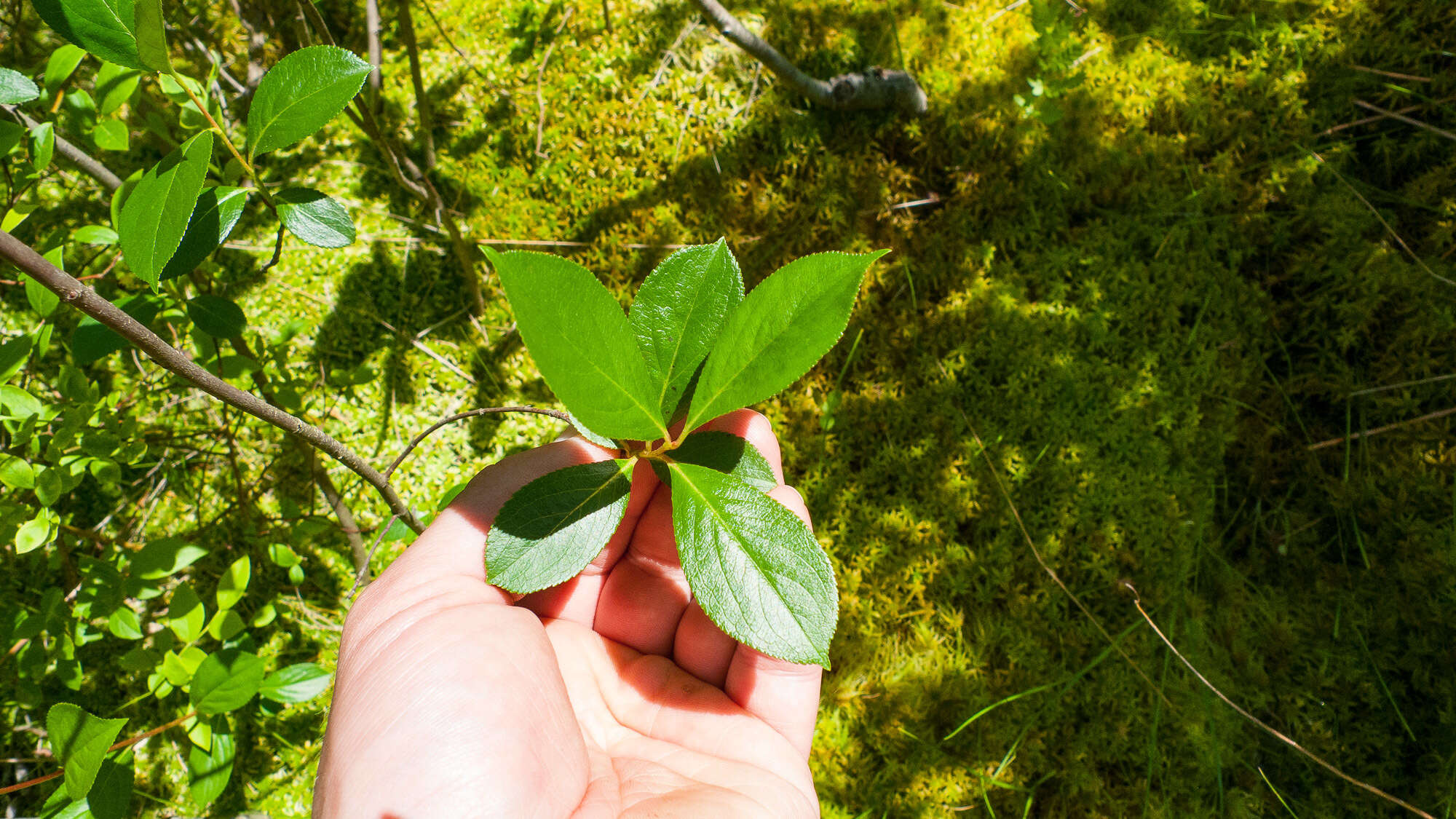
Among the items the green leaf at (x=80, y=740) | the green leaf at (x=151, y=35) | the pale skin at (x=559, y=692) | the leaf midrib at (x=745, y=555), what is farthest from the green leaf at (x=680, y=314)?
the green leaf at (x=80, y=740)

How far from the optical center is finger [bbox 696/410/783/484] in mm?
1722

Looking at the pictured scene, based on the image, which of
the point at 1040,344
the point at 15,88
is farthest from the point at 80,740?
the point at 1040,344

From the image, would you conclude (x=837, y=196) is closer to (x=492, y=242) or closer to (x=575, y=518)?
(x=492, y=242)

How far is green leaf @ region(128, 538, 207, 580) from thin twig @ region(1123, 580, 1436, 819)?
7.66ft

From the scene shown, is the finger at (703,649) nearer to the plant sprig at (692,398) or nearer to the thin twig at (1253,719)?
the plant sprig at (692,398)

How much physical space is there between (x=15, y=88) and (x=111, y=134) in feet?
1.13

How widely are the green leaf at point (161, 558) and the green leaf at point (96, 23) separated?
103cm

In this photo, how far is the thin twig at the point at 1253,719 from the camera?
2002mm

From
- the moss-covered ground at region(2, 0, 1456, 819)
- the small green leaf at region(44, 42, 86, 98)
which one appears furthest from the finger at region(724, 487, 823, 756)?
the small green leaf at region(44, 42, 86, 98)

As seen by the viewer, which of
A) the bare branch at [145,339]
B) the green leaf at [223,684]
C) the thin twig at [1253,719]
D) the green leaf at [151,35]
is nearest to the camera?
the bare branch at [145,339]

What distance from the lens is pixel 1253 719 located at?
6.63ft

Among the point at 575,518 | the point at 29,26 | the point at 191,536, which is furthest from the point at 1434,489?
the point at 29,26

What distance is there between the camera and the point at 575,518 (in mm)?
1342

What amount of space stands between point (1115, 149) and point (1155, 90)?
25 cm
